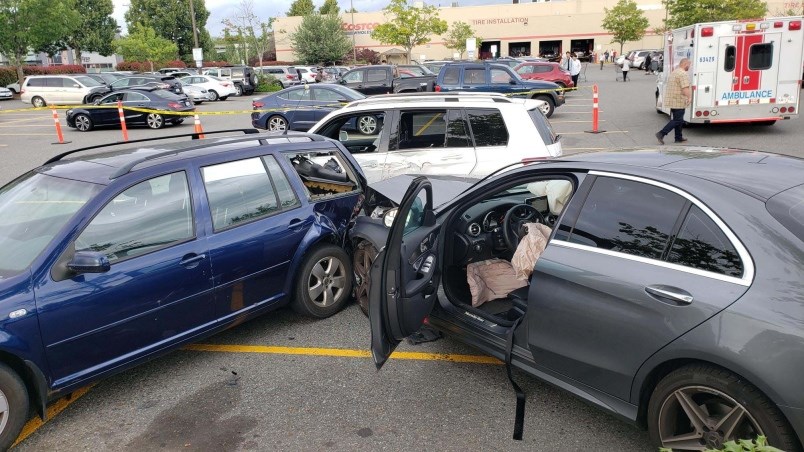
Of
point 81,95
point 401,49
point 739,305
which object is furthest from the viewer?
point 401,49

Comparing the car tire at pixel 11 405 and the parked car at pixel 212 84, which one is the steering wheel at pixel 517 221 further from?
the parked car at pixel 212 84

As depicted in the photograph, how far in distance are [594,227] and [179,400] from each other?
288cm

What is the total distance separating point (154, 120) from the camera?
20.5 metres

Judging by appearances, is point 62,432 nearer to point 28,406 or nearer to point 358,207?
point 28,406

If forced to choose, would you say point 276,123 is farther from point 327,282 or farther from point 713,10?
point 713,10

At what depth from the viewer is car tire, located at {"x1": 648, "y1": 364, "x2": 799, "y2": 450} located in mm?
2561

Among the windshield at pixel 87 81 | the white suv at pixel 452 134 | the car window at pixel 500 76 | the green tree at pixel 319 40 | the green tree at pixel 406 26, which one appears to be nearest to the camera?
the white suv at pixel 452 134

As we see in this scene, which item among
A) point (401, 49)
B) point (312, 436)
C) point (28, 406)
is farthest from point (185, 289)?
point (401, 49)

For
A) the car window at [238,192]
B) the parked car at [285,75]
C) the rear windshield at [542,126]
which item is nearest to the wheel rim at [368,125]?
the rear windshield at [542,126]

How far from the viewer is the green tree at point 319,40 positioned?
192 feet

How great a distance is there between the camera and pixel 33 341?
3.43 m

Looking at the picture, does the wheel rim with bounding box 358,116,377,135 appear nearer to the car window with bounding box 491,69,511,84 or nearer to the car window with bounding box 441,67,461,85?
the car window with bounding box 441,67,461,85

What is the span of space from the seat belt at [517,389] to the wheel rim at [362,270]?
5.34 feet

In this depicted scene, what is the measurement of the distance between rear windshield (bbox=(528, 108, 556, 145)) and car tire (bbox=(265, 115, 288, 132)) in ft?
35.8
